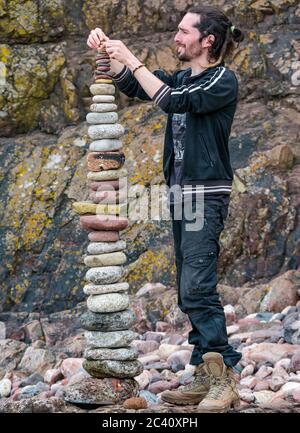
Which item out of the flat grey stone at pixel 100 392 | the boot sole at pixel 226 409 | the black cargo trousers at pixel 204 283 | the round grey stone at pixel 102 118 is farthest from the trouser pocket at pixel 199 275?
the round grey stone at pixel 102 118

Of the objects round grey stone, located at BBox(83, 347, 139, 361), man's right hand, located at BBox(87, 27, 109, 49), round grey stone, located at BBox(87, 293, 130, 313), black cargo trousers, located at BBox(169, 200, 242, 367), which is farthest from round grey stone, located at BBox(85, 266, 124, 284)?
man's right hand, located at BBox(87, 27, 109, 49)

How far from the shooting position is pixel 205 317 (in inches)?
241

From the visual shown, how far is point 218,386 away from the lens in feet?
20.0

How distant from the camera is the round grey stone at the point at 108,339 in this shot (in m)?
6.61

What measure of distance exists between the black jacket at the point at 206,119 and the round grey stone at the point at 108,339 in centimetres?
121

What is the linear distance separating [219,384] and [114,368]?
A: 32.5 inches

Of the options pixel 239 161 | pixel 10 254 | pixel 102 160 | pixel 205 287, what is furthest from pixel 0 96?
pixel 205 287

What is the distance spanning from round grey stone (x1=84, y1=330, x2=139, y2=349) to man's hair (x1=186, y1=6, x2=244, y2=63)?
2004 mm

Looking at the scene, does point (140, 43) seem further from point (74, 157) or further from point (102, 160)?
point (102, 160)

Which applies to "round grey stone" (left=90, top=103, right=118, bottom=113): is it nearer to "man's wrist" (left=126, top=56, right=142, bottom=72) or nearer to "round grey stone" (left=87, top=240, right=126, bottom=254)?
"man's wrist" (left=126, top=56, right=142, bottom=72)

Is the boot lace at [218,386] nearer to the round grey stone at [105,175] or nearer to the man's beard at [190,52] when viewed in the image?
the round grey stone at [105,175]

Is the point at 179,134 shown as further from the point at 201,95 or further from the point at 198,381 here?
the point at 198,381

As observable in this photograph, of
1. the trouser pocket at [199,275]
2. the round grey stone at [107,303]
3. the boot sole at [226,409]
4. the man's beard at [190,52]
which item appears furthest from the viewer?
the round grey stone at [107,303]

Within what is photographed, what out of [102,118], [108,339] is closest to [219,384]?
[108,339]
